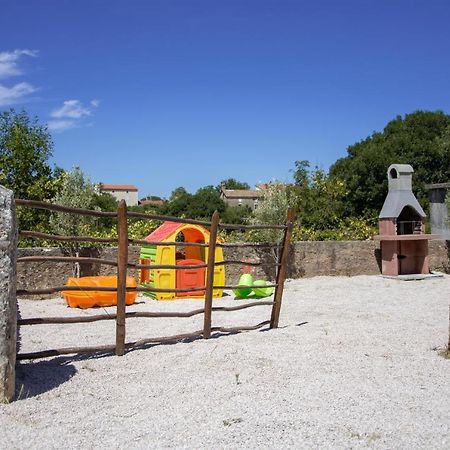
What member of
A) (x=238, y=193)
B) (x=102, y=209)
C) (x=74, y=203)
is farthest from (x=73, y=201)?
(x=238, y=193)

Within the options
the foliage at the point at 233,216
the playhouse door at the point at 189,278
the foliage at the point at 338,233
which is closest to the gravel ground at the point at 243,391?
the playhouse door at the point at 189,278

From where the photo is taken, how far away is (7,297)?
4215 mm

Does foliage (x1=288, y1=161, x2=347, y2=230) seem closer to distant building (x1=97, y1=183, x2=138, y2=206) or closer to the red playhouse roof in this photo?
the red playhouse roof

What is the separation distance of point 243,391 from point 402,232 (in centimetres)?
1249

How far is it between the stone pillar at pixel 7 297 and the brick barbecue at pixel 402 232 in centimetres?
1245

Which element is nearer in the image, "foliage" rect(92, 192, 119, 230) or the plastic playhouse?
the plastic playhouse

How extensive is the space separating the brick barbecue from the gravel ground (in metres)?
7.66

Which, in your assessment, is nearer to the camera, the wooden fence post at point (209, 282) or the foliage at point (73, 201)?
the wooden fence post at point (209, 282)

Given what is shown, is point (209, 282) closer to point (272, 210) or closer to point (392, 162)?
point (272, 210)

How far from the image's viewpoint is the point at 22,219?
45.9 ft

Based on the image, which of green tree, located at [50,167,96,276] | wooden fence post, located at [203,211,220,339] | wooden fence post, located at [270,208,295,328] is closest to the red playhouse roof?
green tree, located at [50,167,96,276]

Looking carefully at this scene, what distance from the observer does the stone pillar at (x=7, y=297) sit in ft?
13.7

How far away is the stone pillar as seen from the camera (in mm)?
4168

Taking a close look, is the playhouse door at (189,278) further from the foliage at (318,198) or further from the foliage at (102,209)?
the foliage at (318,198)
